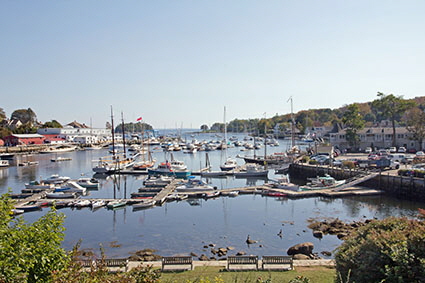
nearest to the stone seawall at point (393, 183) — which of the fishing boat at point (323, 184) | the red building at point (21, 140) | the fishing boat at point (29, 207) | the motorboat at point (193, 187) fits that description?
the fishing boat at point (323, 184)

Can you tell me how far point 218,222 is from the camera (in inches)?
1410

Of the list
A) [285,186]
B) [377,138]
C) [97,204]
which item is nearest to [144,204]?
[97,204]

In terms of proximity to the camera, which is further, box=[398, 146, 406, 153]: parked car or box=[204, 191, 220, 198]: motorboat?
box=[398, 146, 406, 153]: parked car

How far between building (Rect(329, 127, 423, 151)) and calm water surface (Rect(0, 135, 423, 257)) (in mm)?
45013

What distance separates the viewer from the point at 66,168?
8369cm

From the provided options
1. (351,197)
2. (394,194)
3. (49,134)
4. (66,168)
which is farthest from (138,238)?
(49,134)

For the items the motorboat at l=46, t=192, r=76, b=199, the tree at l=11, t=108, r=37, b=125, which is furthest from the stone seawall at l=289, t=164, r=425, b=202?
the tree at l=11, t=108, r=37, b=125

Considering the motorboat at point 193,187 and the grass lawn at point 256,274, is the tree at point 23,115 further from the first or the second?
the grass lawn at point 256,274

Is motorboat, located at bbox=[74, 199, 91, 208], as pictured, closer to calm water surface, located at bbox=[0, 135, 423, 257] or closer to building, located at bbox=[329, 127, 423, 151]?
calm water surface, located at bbox=[0, 135, 423, 257]

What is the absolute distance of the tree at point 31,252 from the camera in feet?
28.6

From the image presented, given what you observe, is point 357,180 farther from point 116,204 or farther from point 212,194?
point 116,204

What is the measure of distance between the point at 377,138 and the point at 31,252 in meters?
88.5

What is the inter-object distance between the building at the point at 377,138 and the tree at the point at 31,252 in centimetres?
8451

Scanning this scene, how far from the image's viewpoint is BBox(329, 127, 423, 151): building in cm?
8288
